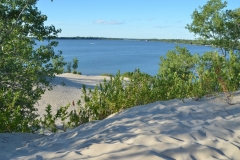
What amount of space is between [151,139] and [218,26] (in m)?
13.2

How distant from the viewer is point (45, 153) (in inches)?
141

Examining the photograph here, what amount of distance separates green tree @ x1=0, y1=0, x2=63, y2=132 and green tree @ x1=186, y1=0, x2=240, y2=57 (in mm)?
10594

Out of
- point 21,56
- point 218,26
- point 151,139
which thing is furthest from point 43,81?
point 218,26

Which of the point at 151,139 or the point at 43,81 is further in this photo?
the point at 43,81

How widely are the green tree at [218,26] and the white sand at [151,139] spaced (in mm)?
11077

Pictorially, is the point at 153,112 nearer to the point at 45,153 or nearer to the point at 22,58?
the point at 45,153

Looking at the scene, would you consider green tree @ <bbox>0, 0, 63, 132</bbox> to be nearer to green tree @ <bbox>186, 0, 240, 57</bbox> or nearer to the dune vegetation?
the dune vegetation

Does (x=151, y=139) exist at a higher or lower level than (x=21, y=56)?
lower

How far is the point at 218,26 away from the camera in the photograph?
50.8 feet

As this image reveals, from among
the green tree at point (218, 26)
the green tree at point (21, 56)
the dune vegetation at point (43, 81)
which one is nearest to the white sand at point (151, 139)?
the dune vegetation at point (43, 81)

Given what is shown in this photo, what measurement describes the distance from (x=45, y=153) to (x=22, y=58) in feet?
11.9

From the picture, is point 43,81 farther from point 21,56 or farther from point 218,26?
point 218,26

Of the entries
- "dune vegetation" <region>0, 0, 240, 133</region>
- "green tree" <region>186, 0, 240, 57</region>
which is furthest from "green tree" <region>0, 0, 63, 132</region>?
"green tree" <region>186, 0, 240, 57</region>

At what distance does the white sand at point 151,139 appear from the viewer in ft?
10.8
